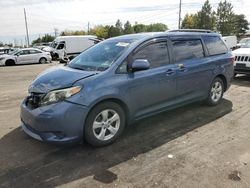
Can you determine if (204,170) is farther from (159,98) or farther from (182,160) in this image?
(159,98)

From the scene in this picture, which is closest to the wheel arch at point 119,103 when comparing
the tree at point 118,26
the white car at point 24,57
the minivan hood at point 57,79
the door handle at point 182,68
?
the minivan hood at point 57,79

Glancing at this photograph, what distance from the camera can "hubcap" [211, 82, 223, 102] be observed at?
20.7ft

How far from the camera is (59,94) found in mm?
3930

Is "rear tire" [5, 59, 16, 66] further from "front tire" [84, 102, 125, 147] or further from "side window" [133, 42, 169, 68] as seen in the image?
"front tire" [84, 102, 125, 147]

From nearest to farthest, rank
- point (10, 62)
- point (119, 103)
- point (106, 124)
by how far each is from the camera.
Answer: point (106, 124) → point (119, 103) → point (10, 62)

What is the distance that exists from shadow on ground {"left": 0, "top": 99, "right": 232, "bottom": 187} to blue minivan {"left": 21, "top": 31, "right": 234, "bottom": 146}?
0.28m

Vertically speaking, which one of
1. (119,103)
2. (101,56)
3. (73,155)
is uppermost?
(101,56)

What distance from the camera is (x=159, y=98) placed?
4.96 metres

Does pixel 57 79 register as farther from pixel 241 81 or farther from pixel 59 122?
pixel 241 81

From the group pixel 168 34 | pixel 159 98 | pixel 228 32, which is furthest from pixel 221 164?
pixel 228 32

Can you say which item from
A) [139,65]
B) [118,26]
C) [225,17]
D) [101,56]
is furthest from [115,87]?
[118,26]

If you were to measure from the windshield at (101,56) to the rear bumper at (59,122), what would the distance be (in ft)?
2.89

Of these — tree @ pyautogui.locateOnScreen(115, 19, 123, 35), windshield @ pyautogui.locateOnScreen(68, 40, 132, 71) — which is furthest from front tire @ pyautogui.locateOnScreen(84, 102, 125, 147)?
tree @ pyautogui.locateOnScreen(115, 19, 123, 35)

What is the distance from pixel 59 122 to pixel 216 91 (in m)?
4.00
